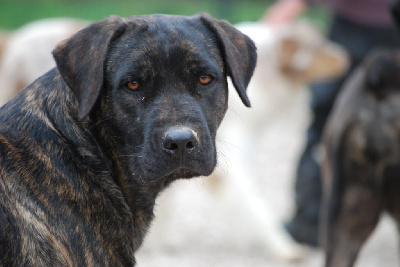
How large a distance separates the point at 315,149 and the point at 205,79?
376cm

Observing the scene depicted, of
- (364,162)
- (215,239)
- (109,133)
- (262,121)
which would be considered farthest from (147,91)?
(215,239)

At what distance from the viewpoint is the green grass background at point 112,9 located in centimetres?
1460

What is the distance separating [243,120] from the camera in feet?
22.0

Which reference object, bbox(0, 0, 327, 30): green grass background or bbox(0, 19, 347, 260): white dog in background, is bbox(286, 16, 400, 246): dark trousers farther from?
bbox(0, 0, 327, 30): green grass background

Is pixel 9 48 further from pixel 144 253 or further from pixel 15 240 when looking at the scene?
pixel 15 240

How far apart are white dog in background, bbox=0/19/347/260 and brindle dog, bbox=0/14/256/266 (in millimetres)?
2780

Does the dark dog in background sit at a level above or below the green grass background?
above

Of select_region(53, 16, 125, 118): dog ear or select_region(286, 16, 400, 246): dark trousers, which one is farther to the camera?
select_region(286, 16, 400, 246): dark trousers

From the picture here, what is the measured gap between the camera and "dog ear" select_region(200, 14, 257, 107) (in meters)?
3.40

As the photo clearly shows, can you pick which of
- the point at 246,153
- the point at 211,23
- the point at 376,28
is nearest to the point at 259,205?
the point at 246,153

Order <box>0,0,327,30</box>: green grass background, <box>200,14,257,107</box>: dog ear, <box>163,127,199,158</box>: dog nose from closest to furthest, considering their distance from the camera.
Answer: <box>163,127,199,158</box>: dog nose → <box>200,14,257,107</box>: dog ear → <box>0,0,327,30</box>: green grass background

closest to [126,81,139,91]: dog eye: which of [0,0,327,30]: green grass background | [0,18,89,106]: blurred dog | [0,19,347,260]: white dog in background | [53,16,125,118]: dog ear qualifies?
[53,16,125,118]: dog ear

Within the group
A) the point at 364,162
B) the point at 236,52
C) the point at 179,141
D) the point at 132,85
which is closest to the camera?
the point at 179,141

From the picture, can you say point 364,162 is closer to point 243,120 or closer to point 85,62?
point 85,62
